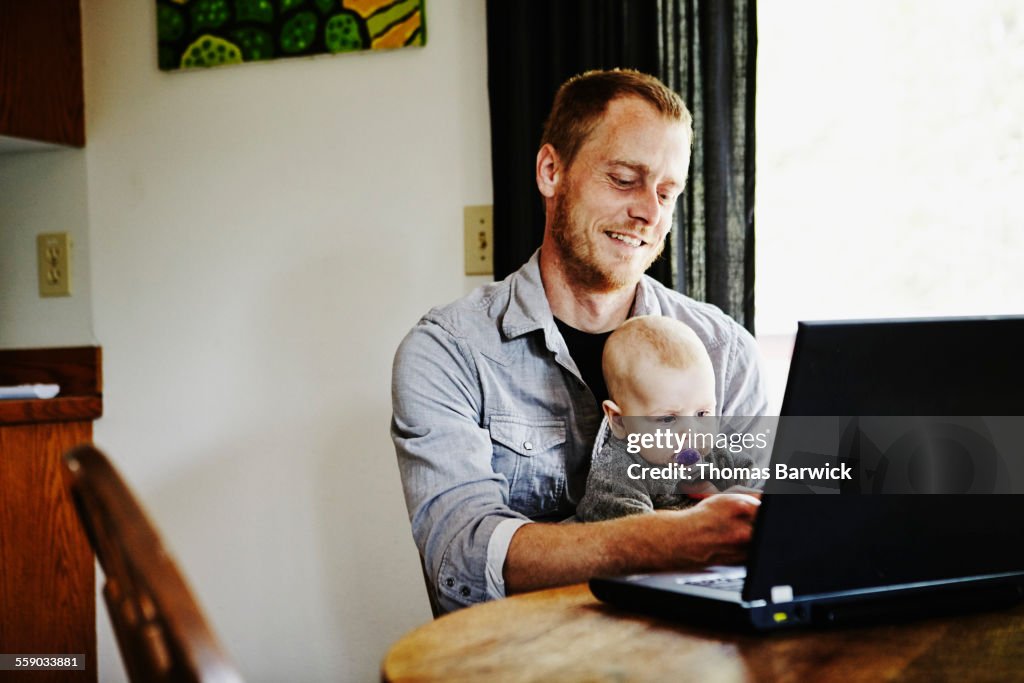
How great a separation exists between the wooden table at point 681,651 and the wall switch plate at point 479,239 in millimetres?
1364

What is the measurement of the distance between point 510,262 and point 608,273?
49 cm

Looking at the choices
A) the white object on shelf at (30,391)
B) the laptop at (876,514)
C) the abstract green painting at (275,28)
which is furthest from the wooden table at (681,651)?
the white object on shelf at (30,391)

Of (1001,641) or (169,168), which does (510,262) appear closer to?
(169,168)

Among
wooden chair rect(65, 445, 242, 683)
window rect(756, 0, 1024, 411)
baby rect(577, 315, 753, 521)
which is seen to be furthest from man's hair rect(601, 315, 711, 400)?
wooden chair rect(65, 445, 242, 683)

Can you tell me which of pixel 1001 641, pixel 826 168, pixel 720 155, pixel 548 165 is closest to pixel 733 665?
pixel 1001 641

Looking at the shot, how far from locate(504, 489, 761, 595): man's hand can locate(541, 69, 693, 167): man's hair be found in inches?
30.8

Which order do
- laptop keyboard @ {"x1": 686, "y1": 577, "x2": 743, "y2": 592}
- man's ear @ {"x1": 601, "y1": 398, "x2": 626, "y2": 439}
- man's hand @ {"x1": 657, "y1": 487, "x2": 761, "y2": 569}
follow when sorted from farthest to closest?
man's ear @ {"x1": 601, "y1": 398, "x2": 626, "y2": 439}, man's hand @ {"x1": 657, "y1": 487, "x2": 761, "y2": 569}, laptop keyboard @ {"x1": 686, "y1": 577, "x2": 743, "y2": 592}

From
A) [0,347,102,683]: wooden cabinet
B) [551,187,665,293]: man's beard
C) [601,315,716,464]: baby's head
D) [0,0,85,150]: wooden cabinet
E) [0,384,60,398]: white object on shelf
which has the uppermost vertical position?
[0,0,85,150]: wooden cabinet

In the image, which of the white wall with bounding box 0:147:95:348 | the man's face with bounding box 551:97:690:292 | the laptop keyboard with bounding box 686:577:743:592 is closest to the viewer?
the laptop keyboard with bounding box 686:577:743:592

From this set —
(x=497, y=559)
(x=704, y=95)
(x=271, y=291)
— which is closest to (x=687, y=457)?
(x=497, y=559)

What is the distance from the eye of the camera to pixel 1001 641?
840 millimetres

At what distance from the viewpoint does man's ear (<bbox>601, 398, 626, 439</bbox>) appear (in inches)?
58.8

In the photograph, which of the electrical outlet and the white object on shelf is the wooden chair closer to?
the white object on shelf

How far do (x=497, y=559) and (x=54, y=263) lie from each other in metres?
1.89
